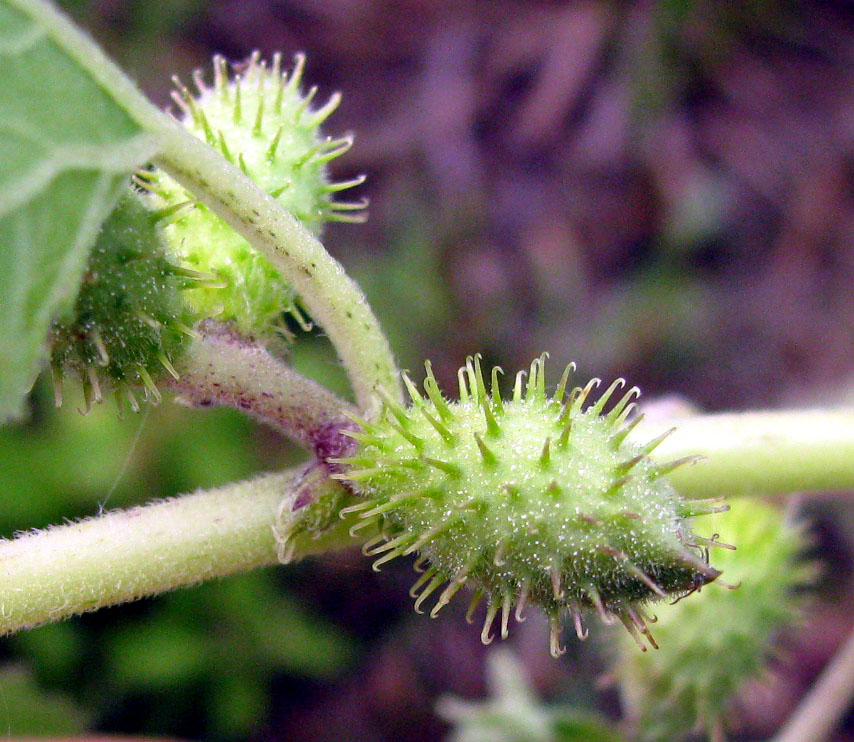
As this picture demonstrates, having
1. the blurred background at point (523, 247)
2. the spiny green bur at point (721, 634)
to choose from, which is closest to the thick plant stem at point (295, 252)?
the spiny green bur at point (721, 634)

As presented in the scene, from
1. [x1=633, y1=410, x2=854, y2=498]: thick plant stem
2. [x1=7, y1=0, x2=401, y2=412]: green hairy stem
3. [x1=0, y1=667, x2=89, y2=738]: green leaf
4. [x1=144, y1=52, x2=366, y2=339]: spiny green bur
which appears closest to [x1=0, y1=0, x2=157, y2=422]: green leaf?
[x1=7, y1=0, x2=401, y2=412]: green hairy stem

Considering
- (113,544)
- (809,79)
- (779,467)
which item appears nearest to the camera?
(113,544)

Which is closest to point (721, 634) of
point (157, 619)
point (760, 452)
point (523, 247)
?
point (760, 452)

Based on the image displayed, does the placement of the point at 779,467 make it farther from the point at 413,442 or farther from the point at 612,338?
the point at 612,338

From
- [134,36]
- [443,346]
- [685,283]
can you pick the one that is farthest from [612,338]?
[134,36]

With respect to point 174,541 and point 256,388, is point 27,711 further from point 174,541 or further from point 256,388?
point 256,388
